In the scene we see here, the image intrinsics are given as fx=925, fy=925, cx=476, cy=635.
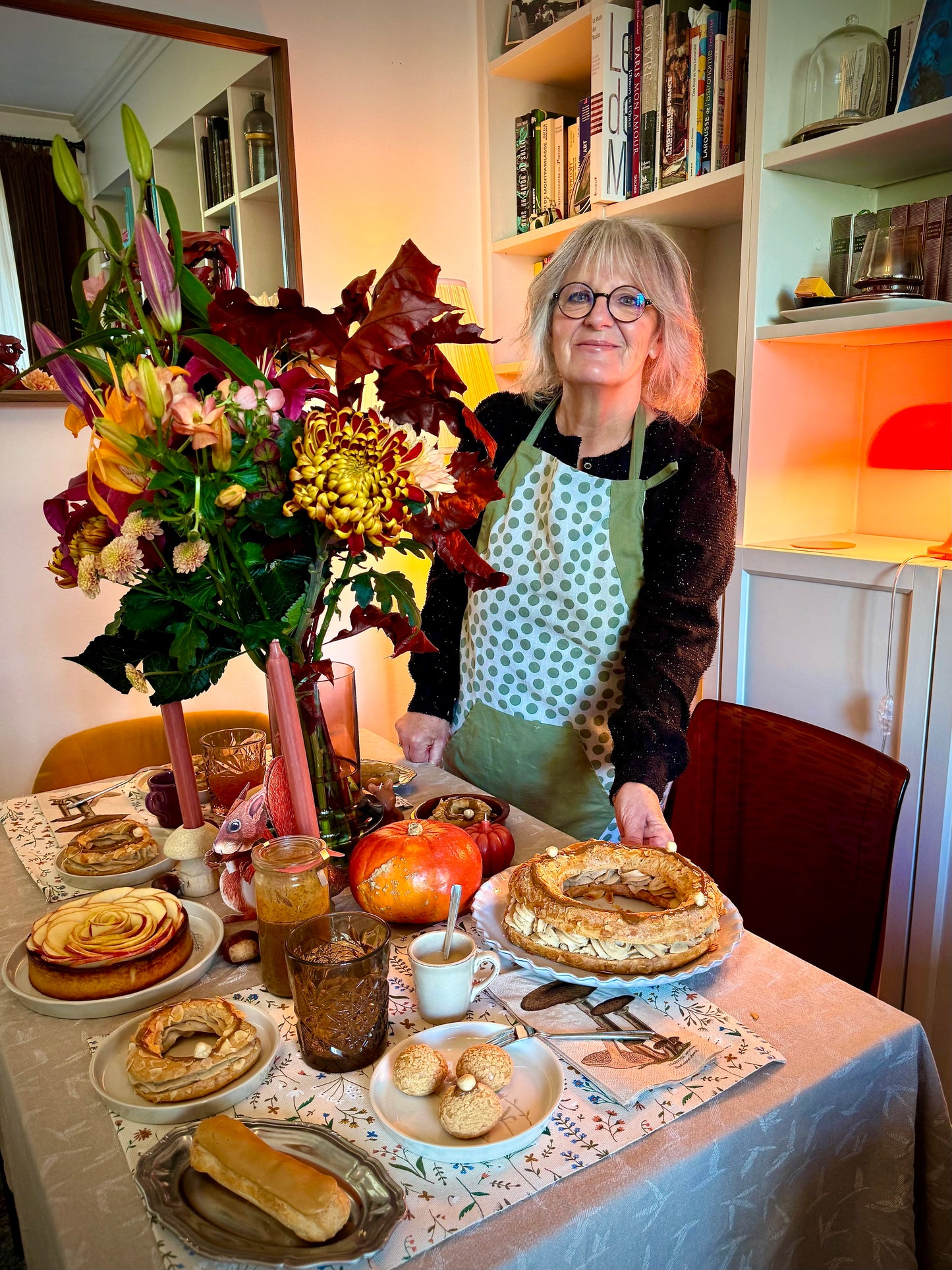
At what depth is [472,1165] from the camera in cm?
64

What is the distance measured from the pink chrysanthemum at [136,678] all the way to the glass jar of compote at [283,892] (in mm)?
197

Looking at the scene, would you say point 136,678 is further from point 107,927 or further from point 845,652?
point 845,652

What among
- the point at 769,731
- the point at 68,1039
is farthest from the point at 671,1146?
the point at 769,731

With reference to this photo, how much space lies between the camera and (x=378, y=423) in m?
0.82

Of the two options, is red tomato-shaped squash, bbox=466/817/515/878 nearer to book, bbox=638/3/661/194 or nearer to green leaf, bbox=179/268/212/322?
green leaf, bbox=179/268/212/322

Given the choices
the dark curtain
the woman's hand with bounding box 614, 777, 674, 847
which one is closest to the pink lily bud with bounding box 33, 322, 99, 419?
the woman's hand with bounding box 614, 777, 674, 847

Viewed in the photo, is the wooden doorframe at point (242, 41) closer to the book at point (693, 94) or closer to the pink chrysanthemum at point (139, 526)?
the book at point (693, 94)

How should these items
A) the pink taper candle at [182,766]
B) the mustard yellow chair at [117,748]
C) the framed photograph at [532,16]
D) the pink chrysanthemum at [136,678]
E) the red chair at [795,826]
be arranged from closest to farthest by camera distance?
the pink chrysanthemum at [136,678], the pink taper candle at [182,766], the red chair at [795,826], the mustard yellow chair at [117,748], the framed photograph at [532,16]

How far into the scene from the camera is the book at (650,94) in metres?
2.03

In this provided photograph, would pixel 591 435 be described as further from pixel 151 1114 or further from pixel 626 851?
pixel 151 1114

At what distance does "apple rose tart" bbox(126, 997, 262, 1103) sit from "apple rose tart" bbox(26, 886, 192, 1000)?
89 mm

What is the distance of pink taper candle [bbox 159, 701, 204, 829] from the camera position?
103 cm

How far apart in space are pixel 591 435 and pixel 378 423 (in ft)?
2.51

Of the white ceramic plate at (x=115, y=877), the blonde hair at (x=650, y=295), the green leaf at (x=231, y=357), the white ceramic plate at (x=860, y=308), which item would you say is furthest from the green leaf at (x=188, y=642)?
the white ceramic plate at (x=860, y=308)
